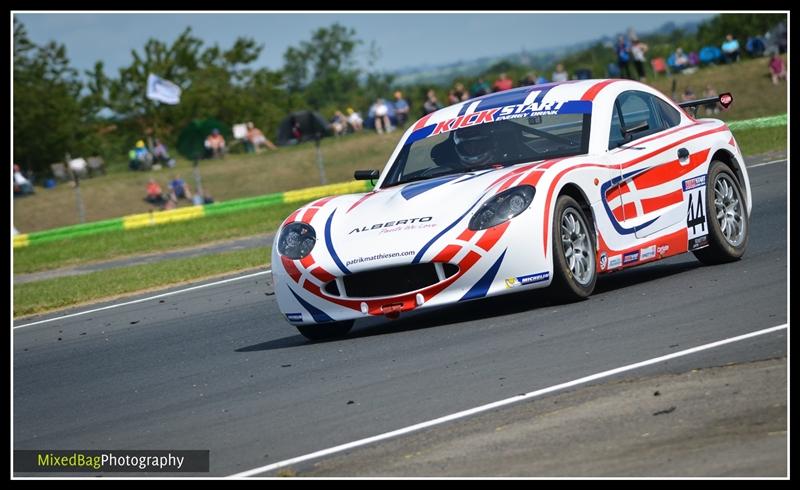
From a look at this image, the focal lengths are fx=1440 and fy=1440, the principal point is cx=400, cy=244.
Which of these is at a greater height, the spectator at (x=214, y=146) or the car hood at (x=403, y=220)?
the car hood at (x=403, y=220)

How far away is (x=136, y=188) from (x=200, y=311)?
93.1ft

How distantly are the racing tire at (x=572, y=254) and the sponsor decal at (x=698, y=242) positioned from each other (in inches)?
49.1

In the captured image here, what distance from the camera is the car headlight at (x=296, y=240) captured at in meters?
9.41

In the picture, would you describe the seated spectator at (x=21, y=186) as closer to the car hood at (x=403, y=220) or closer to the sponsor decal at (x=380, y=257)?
the car hood at (x=403, y=220)

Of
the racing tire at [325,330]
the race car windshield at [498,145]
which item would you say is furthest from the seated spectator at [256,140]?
the racing tire at [325,330]

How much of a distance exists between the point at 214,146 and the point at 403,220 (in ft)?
113

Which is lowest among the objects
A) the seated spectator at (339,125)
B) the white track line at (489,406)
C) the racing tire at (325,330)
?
the racing tire at (325,330)

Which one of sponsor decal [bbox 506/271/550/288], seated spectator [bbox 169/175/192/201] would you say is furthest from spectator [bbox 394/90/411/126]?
sponsor decal [bbox 506/271/550/288]

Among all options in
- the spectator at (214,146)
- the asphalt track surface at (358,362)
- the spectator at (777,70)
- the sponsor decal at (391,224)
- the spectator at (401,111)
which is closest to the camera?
the asphalt track surface at (358,362)

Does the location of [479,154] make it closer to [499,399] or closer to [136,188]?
[499,399]

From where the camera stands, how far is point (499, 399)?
272 inches

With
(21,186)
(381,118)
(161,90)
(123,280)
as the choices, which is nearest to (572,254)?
(123,280)

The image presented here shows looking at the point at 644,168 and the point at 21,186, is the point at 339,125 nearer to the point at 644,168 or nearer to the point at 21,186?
the point at 21,186

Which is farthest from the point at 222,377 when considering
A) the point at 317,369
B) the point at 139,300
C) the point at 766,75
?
the point at 766,75
